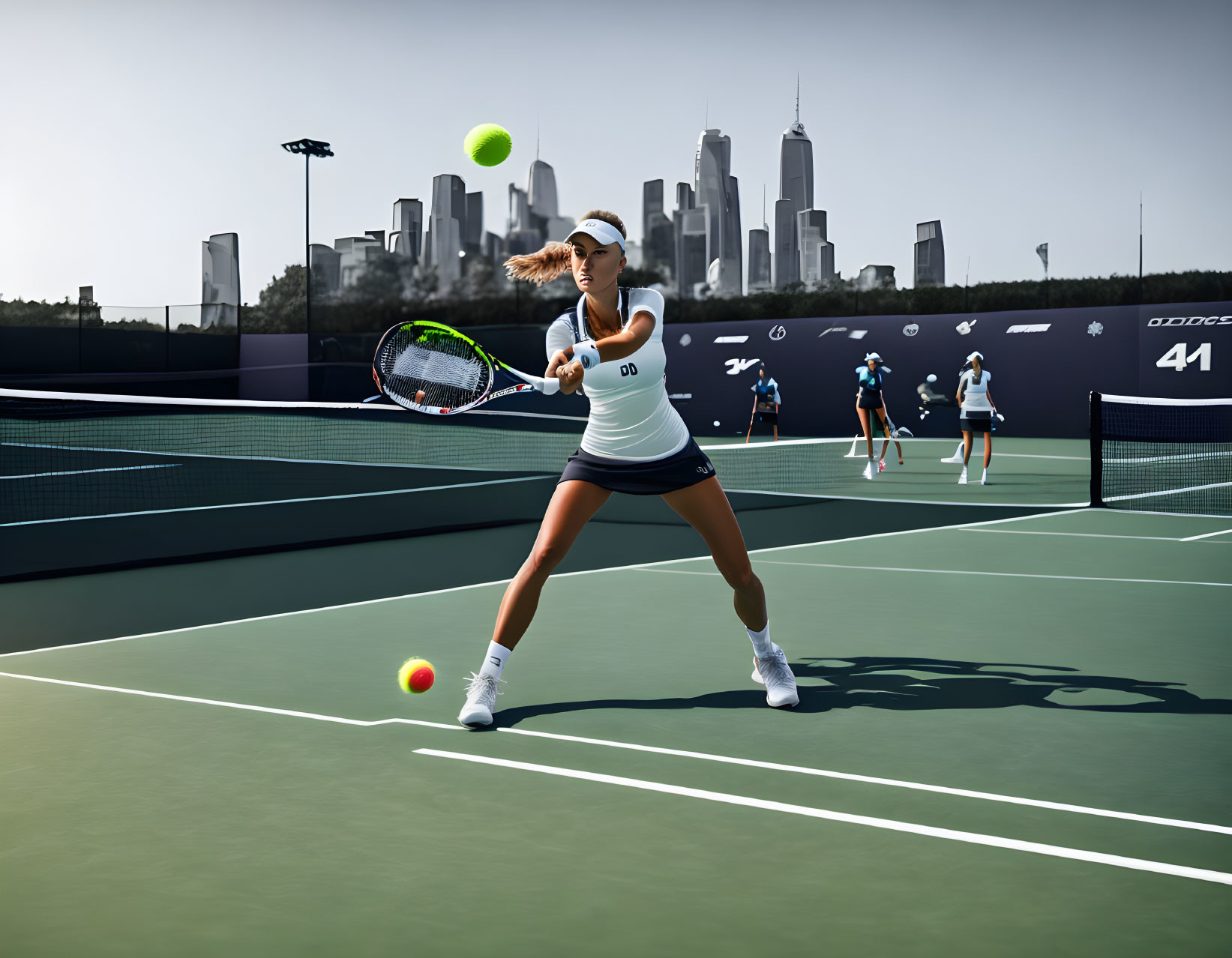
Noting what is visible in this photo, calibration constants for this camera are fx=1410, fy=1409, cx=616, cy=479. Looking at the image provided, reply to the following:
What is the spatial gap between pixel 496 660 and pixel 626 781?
3.14 feet

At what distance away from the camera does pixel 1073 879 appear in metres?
3.66

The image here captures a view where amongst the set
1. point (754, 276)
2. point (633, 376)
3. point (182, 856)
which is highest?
point (754, 276)

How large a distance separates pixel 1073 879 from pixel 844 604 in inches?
182

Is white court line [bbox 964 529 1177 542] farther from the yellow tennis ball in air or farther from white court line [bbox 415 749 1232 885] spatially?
white court line [bbox 415 749 1232 885]

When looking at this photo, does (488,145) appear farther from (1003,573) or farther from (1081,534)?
(1081,534)

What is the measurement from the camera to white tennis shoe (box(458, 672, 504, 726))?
5.24 m

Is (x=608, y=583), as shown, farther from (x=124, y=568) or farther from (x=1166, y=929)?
(x=1166, y=929)

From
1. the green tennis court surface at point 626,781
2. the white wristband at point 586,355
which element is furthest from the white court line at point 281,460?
the white wristband at point 586,355

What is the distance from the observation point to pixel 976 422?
17.3m

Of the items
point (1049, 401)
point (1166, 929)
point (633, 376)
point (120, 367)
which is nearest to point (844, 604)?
point (633, 376)

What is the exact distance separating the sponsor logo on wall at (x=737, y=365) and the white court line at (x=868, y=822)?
2870 centimetres

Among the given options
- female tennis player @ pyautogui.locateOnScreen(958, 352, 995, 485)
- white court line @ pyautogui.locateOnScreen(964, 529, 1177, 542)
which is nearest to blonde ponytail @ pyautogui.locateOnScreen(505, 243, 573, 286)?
white court line @ pyautogui.locateOnScreen(964, 529, 1177, 542)

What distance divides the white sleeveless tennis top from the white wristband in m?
0.40

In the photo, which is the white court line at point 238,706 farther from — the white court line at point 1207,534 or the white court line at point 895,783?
the white court line at point 1207,534
